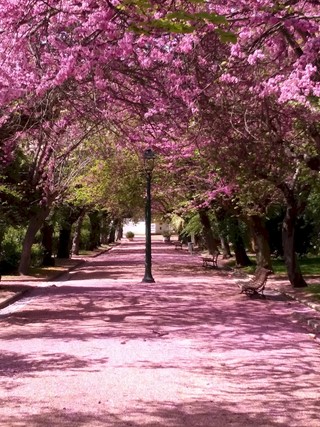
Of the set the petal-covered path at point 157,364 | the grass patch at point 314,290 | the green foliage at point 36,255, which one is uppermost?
the green foliage at point 36,255

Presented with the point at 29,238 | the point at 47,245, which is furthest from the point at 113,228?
the point at 29,238

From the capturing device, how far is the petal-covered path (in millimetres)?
6453

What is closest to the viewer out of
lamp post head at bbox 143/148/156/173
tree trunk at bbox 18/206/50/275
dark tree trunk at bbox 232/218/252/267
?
lamp post head at bbox 143/148/156/173

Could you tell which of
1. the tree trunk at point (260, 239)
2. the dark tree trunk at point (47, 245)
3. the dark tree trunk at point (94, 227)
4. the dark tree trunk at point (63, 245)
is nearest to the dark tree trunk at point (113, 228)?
the dark tree trunk at point (94, 227)

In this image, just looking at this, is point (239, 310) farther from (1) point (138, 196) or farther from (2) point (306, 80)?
(1) point (138, 196)

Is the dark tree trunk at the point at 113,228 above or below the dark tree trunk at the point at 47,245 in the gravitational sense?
above

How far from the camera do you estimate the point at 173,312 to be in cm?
1561

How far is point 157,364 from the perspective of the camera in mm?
9141

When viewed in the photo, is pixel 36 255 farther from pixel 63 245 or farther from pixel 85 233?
pixel 85 233

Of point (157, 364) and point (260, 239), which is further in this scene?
point (260, 239)

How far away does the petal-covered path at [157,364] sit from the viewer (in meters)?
6.45

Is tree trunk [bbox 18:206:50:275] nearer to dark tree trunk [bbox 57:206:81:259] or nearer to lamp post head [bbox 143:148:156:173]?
lamp post head [bbox 143:148:156:173]

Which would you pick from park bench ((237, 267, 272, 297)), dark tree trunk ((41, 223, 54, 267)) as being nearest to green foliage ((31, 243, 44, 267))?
dark tree trunk ((41, 223, 54, 267))

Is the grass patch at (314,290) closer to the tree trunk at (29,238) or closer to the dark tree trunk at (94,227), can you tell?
the tree trunk at (29,238)
